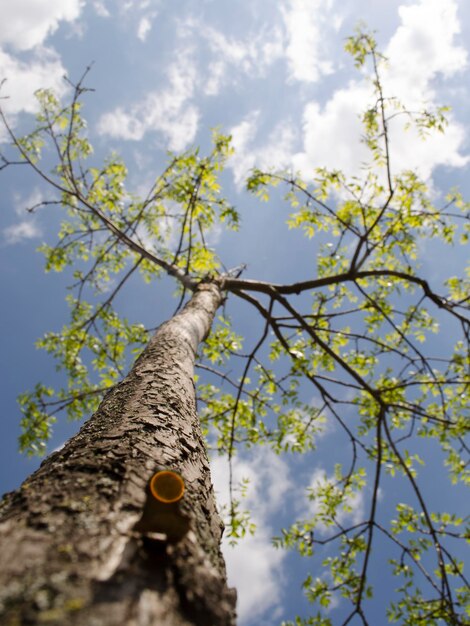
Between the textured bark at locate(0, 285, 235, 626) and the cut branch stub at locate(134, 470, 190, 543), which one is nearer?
the textured bark at locate(0, 285, 235, 626)

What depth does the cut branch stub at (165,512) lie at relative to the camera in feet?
2.20

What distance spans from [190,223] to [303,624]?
485cm

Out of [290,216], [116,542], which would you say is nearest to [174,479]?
[116,542]

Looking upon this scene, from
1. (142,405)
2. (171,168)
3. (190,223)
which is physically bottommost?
(142,405)

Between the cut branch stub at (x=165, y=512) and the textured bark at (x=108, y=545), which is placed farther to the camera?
the cut branch stub at (x=165, y=512)

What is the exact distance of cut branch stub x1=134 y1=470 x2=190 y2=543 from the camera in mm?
672

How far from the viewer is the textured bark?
0.53 meters

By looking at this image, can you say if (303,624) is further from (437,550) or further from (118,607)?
(118,607)

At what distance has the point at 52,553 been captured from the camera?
24.9 inches

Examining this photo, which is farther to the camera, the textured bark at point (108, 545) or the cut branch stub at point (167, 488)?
the cut branch stub at point (167, 488)

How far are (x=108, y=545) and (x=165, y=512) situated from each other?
0.11m

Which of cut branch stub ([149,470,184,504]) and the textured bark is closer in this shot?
the textured bark

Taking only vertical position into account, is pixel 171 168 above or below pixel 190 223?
above

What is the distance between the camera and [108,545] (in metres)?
0.67
